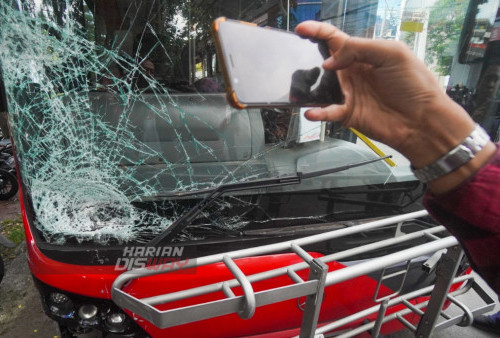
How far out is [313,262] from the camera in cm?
108

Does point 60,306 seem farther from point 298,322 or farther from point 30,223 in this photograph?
point 298,322

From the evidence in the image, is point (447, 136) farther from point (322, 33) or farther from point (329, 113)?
point (322, 33)

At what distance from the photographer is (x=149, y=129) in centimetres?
156

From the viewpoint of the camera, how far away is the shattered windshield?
1.37 metres


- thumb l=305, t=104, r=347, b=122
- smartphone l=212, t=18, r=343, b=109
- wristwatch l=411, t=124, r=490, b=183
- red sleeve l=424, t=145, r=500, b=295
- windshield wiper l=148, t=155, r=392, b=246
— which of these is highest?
smartphone l=212, t=18, r=343, b=109

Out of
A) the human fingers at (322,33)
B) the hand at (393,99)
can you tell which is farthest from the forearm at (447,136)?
the human fingers at (322,33)

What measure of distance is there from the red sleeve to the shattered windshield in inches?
33.8

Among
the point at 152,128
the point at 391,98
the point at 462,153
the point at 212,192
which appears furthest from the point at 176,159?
the point at 462,153

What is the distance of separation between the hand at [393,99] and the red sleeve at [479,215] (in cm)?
3

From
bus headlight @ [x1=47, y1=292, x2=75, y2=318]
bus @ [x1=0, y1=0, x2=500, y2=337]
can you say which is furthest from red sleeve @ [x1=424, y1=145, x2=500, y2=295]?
bus headlight @ [x1=47, y1=292, x2=75, y2=318]

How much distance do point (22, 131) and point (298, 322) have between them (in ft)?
5.22

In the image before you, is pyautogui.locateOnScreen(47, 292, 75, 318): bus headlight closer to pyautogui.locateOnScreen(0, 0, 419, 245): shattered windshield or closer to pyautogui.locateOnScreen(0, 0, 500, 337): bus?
pyautogui.locateOnScreen(0, 0, 500, 337): bus

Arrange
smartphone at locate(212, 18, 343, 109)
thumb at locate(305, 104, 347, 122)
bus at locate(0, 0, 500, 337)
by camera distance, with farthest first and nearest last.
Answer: bus at locate(0, 0, 500, 337)
thumb at locate(305, 104, 347, 122)
smartphone at locate(212, 18, 343, 109)

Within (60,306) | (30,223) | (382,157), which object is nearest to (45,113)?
(30,223)
